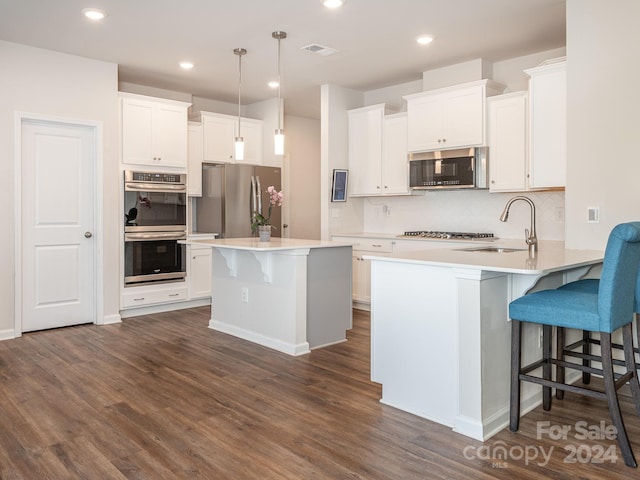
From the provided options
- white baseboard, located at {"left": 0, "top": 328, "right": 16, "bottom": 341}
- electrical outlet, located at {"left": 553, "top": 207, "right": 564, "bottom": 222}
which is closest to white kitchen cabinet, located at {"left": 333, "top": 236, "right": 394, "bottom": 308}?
electrical outlet, located at {"left": 553, "top": 207, "right": 564, "bottom": 222}

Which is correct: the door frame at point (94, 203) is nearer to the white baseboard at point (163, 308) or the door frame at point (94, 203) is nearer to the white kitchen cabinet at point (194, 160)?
the white baseboard at point (163, 308)

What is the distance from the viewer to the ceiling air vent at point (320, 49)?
457cm

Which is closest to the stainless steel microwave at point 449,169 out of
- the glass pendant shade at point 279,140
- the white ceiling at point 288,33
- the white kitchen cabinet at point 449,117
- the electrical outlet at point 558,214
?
the white kitchen cabinet at point 449,117

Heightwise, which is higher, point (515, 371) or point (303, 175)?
point (303, 175)

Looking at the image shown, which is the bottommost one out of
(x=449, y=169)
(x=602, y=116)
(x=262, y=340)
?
(x=262, y=340)

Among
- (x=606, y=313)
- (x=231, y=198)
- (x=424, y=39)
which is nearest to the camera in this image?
(x=606, y=313)

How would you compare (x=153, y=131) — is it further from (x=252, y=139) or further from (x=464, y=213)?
(x=464, y=213)

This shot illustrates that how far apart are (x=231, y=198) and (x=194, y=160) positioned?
2.16 feet

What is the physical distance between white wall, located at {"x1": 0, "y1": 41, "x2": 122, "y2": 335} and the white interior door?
5.2 inches

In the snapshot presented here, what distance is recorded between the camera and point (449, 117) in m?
4.99

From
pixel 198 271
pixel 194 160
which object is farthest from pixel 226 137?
pixel 198 271

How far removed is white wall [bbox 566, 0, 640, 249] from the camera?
10.6 feet

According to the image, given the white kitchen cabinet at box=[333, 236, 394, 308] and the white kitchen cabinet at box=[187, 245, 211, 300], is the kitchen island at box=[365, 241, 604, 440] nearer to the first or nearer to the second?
the white kitchen cabinet at box=[333, 236, 394, 308]

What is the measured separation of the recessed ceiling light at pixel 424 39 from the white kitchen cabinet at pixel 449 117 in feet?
2.16
